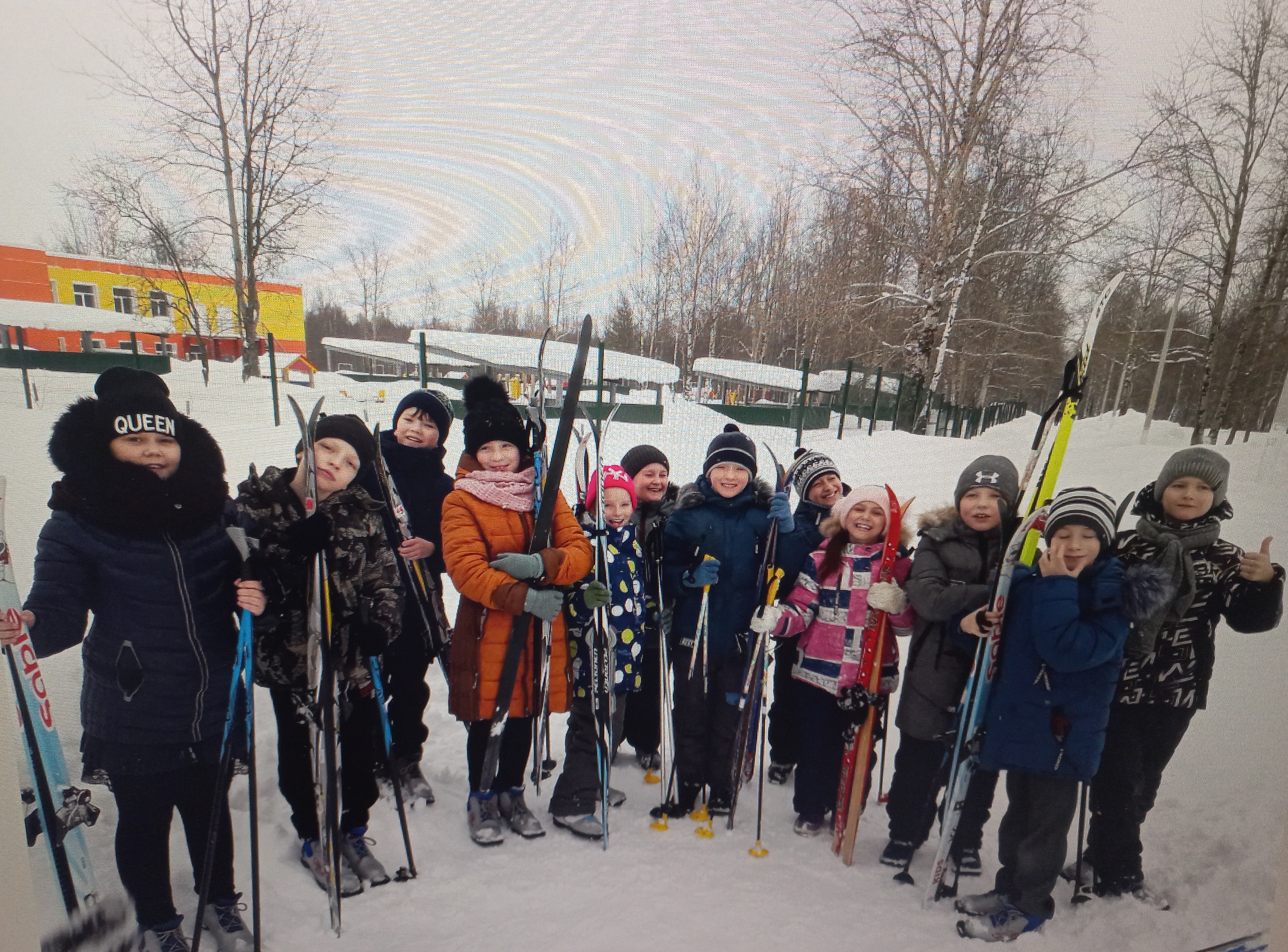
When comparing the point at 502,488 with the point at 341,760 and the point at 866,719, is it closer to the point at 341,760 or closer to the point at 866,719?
the point at 341,760

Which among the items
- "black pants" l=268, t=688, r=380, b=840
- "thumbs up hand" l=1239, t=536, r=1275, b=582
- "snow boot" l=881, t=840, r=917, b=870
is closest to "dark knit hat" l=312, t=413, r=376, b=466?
"black pants" l=268, t=688, r=380, b=840

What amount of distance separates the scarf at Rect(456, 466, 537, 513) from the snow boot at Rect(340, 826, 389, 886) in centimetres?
121

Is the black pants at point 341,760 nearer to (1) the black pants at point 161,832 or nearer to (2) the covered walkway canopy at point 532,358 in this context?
(1) the black pants at point 161,832

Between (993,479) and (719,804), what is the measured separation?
160cm

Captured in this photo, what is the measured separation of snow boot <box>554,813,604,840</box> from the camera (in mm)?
2000

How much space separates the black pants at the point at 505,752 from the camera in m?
1.99

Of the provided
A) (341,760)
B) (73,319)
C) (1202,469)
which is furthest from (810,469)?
(73,319)

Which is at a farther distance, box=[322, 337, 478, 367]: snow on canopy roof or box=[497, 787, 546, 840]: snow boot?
box=[322, 337, 478, 367]: snow on canopy roof

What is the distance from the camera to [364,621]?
1712 millimetres

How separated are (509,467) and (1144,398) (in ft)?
7.58

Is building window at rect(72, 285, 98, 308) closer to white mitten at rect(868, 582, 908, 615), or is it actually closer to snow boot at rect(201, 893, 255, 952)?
snow boot at rect(201, 893, 255, 952)

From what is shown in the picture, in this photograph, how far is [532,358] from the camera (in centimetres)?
215

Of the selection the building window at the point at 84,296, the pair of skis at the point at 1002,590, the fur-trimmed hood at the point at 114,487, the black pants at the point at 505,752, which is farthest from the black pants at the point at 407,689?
the pair of skis at the point at 1002,590

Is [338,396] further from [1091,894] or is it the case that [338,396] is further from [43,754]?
[1091,894]
